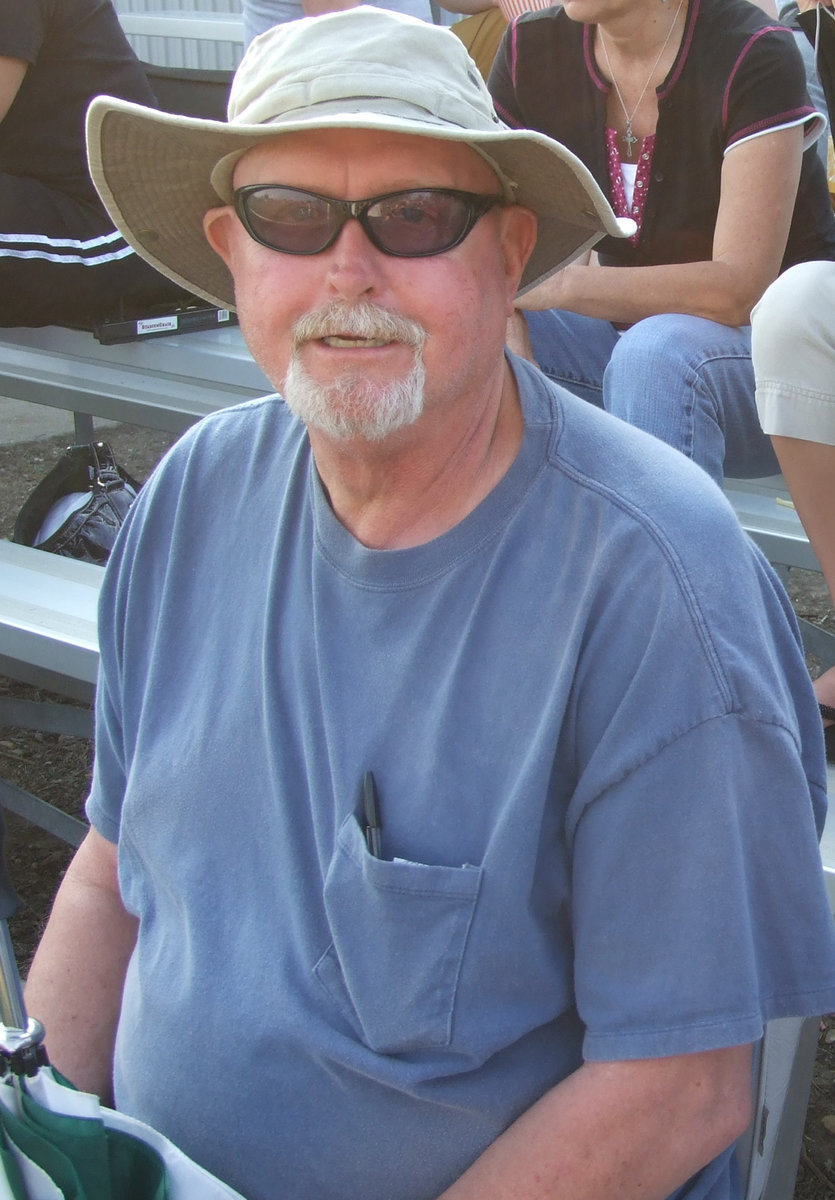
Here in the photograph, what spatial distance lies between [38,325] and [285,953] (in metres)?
2.42

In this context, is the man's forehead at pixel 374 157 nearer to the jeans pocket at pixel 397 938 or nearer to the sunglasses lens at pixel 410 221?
the sunglasses lens at pixel 410 221

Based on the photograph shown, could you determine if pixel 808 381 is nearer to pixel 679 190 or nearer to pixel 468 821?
pixel 679 190

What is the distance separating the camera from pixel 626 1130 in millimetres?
1171

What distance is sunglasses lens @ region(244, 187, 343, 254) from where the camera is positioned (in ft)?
4.35

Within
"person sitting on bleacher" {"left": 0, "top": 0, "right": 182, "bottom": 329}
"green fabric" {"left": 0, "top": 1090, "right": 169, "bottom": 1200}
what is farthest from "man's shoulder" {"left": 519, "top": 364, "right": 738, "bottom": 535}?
"person sitting on bleacher" {"left": 0, "top": 0, "right": 182, "bottom": 329}

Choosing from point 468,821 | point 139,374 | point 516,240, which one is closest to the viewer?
point 468,821

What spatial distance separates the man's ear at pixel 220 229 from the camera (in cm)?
153

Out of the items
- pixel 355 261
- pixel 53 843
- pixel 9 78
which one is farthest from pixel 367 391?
pixel 53 843

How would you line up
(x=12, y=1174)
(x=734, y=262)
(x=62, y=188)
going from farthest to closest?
(x=62, y=188), (x=734, y=262), (x=12, y=1174)

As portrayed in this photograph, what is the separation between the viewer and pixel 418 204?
1.32 meters

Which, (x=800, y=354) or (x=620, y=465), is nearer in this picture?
(x=620, y=465)

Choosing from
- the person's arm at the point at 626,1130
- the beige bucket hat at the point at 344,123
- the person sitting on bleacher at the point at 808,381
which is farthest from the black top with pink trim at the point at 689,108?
the person's arm at the point at 626,1130

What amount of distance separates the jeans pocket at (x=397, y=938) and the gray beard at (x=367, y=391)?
0.37 meters

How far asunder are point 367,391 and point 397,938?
1.67 ft
